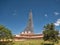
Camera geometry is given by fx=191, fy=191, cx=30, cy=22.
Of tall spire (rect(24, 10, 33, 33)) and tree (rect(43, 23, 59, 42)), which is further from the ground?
tall spire (rect(24, 10, 33, 33))

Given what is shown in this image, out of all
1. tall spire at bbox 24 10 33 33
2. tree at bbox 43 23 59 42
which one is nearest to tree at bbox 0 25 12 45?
tree at bbox 43 23 59 42

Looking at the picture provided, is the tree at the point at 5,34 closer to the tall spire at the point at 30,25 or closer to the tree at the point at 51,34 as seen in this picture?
the tree at the point at 51,34

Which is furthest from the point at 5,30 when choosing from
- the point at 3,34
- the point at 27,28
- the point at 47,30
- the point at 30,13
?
the point at 30,13

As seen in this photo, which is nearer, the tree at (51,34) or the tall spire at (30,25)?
the tree at (51,34)

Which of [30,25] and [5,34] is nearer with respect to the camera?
[5,34]

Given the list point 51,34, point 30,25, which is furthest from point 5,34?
point 30,25

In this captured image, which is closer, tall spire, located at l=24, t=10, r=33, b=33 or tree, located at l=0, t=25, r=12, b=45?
tree, located at l=0, t=25, r=12, b=45

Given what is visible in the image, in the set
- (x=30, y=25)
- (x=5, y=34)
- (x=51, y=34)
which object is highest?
(x=30, y=25)

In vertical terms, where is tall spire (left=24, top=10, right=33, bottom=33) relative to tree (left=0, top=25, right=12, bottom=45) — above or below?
above

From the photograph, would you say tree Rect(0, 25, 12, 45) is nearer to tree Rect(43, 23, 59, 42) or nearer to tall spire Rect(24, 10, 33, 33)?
tree Rect(43, 23, 59, 42)

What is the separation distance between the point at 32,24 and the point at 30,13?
5.15m

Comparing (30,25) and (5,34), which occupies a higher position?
(30,25)

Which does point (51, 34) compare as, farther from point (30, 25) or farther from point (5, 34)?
point (30, 25)

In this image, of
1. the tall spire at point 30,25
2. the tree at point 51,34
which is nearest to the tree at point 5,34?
the tree at point 51,34
